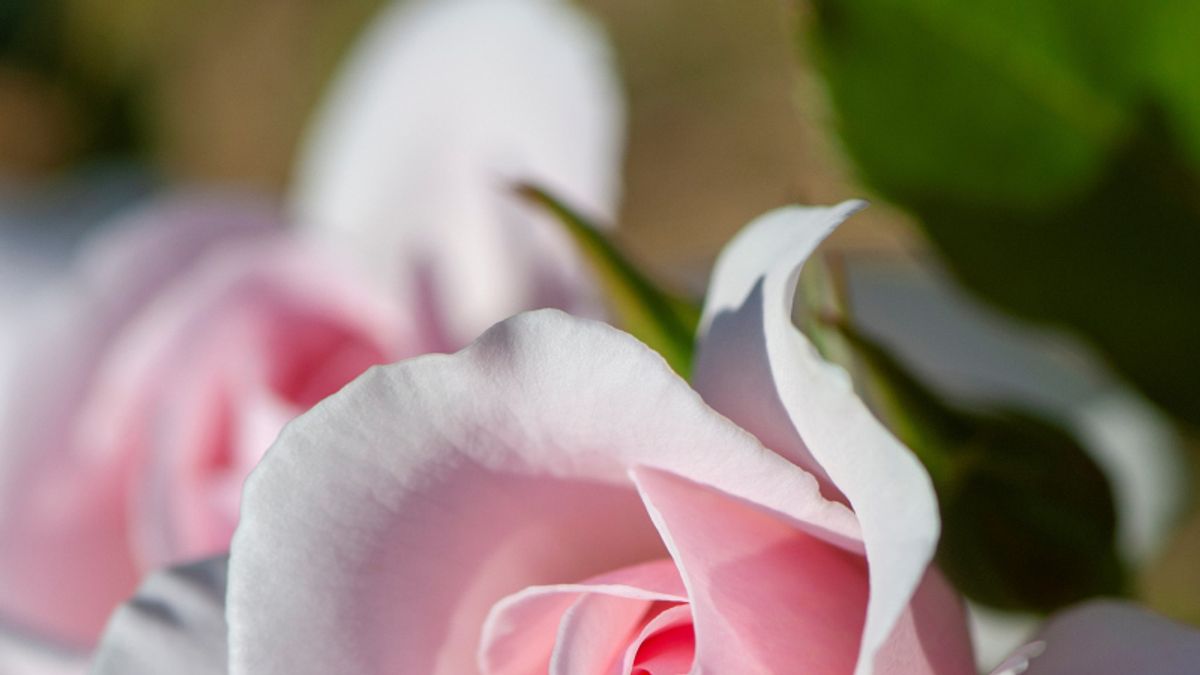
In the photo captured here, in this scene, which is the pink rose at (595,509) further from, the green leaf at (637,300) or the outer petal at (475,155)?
the outer petal at (475,155)

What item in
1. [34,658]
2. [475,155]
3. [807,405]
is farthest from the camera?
[475,155]

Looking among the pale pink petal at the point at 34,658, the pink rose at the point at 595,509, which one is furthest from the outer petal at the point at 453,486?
the pale pink petal at the point at 34,658

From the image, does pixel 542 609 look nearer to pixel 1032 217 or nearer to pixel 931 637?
pixel 931 637

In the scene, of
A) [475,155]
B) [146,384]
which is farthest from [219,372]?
[475,155]

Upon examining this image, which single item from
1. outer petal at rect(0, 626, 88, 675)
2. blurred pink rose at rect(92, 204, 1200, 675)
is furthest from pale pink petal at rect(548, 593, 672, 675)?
outer petal at rect(0, 626, 88, 675)

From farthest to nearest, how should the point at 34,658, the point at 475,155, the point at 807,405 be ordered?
1. the point at 475,155
2. the point at 34,658
3. the point at 807,405

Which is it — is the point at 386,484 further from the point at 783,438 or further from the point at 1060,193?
the point at 1060,193
